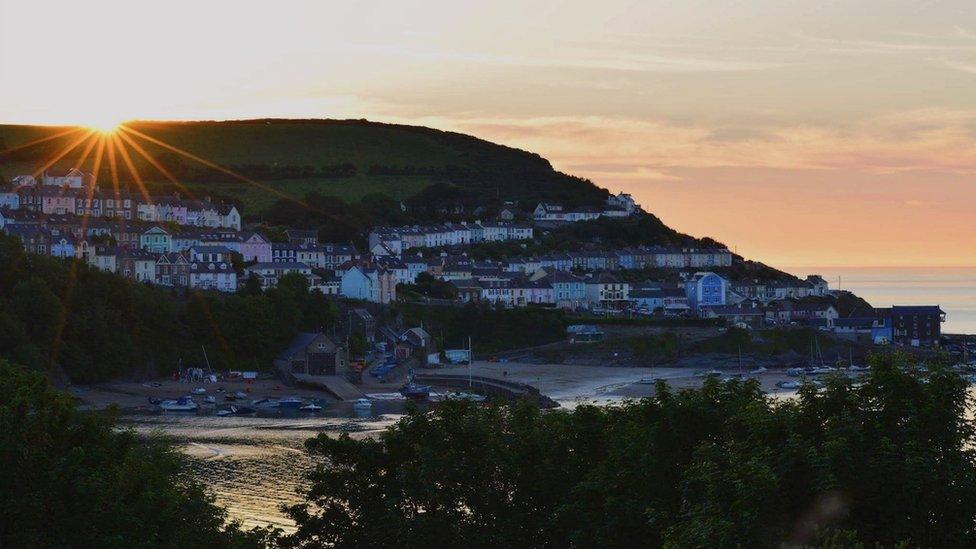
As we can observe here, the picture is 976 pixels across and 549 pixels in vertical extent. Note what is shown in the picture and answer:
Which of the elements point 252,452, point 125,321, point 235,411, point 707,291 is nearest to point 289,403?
point 235,411

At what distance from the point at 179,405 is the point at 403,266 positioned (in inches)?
1639

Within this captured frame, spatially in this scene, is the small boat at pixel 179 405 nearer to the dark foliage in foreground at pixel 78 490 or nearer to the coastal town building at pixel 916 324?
the dark foliage in foreground at pixel 78 490

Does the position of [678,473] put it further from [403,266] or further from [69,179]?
[69,179]

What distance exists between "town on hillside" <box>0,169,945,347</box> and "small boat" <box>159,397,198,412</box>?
2236cm

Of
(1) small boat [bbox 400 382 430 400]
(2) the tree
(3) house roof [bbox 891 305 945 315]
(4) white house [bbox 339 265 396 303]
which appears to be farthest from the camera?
(3) house roof [bbox 891 305 945 315]

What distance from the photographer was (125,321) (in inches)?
2847

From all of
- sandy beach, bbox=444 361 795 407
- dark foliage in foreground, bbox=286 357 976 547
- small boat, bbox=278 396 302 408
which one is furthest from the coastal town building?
dark foliage in foreground, bbox=286 357 976 547

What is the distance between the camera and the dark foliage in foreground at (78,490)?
19781 millimetres

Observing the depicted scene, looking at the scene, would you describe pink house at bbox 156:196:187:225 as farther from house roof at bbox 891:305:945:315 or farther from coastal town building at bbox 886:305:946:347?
house roof at bbox 891:305:945:315

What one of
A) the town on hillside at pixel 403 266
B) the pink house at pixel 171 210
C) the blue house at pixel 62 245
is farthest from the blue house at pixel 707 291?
the blue house at pixel 62 245

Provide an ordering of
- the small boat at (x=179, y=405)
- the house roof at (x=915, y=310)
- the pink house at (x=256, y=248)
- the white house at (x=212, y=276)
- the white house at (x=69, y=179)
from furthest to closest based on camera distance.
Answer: the white house at (x=69, y=179) → the house roof at (x=915, y=310) → the pink house at (x=256, y=248) → the white house at (x=212, y=276) → the small boat at (x=179, y=405)

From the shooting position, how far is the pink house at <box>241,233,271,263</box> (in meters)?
98.0

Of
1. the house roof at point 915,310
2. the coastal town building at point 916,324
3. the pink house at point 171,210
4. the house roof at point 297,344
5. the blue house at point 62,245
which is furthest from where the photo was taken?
the pink house at point 171,210

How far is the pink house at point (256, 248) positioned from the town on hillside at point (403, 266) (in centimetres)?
9
